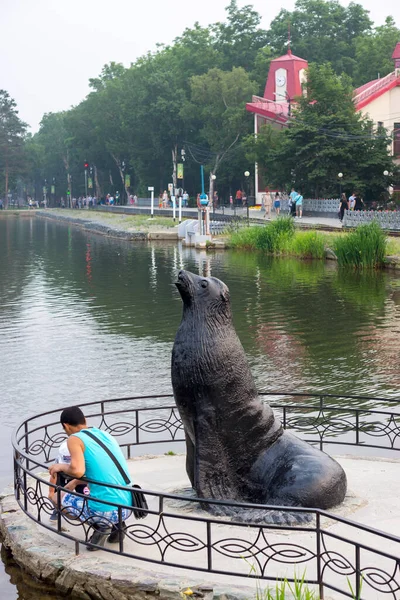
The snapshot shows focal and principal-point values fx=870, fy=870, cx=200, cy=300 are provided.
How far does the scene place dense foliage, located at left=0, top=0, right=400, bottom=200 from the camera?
5097 centimetres

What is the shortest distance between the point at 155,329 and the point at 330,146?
103 ft

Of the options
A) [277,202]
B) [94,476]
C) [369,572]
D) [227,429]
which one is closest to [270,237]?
[277,202]

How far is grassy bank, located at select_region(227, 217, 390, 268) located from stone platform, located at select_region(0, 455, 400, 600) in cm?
2354

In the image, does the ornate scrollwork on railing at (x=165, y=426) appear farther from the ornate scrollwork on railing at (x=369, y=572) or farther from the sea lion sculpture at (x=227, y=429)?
the ornate scrollwork on railing at (x=369, y=572)

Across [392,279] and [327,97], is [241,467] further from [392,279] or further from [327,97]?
[327,97]

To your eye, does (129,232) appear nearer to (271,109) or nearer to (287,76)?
(271,109)

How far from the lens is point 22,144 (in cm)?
13212

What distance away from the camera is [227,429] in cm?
786

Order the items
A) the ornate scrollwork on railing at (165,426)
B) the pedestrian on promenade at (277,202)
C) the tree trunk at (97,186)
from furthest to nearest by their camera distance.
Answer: the tree trunk at (97,186) < the pedestrian on promenade at (277,202) < the ornate scrollwork on railing at (165,426)

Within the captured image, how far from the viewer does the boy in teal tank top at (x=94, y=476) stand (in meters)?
7.21

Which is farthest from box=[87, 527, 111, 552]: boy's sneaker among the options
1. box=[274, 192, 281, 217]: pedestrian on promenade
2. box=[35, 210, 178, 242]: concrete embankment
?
box=[274, 192, 281, 217]: pedestrian on promenade

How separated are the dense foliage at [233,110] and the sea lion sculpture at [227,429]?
140ft

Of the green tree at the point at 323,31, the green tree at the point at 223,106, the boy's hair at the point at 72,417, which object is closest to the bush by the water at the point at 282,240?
the boy's hair at the point at 72,417

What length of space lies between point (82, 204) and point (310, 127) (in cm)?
7639
